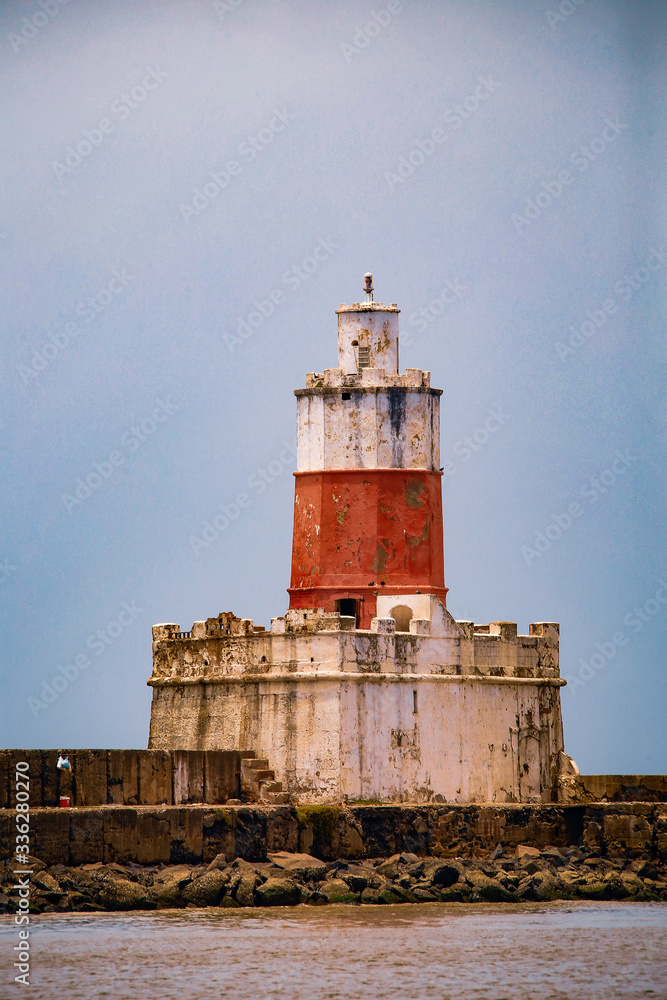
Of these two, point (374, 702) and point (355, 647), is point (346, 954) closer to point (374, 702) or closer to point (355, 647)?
point (374, 702)

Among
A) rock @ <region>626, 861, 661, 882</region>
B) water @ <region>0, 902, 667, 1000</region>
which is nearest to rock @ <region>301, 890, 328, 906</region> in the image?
water @ <region>0, 902, 667, 1000</region>

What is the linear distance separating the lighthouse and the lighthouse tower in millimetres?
25

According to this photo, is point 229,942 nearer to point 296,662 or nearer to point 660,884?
point 296,662

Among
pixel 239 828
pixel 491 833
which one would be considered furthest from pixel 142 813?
pixel 491 833

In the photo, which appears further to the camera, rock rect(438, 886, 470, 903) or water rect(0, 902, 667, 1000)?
rock rect(438, 886, 470, 903)

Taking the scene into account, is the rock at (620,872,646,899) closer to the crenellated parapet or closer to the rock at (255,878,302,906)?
the crenellated parapet

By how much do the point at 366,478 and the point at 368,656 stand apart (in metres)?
3.74

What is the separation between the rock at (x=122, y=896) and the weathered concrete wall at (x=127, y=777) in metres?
2.26

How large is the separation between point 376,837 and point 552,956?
16.0 ft

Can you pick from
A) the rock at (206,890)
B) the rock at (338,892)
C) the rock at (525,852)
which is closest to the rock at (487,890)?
the rock at (525,852)

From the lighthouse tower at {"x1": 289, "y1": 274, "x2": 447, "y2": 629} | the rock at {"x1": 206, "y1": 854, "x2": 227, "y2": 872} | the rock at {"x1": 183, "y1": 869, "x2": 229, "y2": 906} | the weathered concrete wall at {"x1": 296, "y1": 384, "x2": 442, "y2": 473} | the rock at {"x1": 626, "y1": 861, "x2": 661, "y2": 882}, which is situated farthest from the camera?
the weathered concrete wall at {"x1": 296, "y1": 384, "x2": 442, "y2": 473}

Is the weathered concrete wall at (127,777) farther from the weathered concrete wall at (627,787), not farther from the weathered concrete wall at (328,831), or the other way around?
the weathered concrete wall at (627,787)

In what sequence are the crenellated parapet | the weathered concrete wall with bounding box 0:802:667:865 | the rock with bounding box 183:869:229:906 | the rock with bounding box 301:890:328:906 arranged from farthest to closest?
the crenellated parapet, the rock with bounding box 301:890:328:906, the weathered concrete wall with bounding box 0:802:667:865, the rock with bounding box 183:869:229:906

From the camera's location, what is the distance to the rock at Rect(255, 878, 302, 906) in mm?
32000
